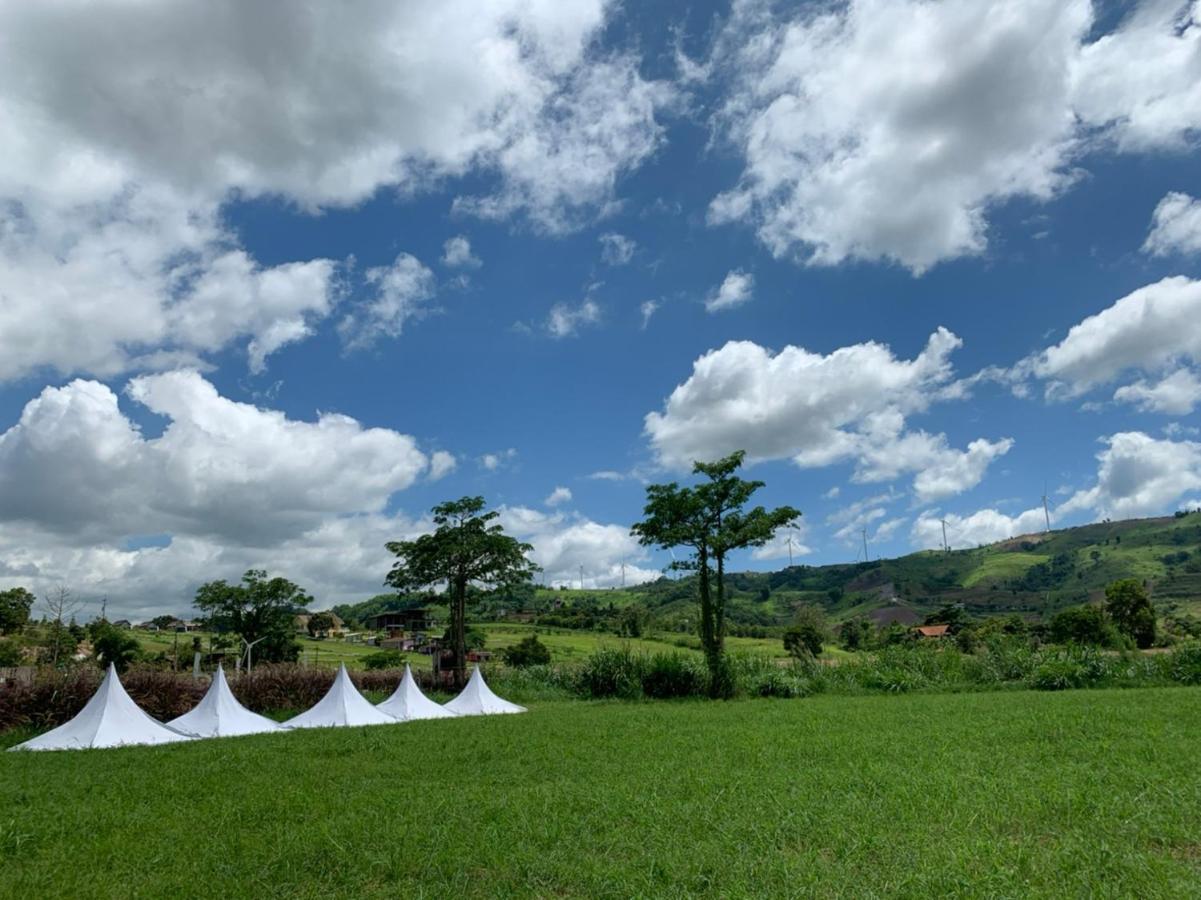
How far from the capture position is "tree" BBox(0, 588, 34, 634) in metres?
47.2

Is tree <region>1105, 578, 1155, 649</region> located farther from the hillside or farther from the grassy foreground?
the hillside

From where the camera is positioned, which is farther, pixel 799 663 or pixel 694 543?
pixel 694 543

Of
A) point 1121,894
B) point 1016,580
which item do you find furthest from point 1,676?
point 1016,580

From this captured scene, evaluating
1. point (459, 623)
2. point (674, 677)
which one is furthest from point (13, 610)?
point (674, 677)

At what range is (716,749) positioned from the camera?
11.2 meters

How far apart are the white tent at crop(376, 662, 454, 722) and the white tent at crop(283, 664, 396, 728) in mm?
528

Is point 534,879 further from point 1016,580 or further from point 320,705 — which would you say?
point 1016,580

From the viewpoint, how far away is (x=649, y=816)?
7.11m

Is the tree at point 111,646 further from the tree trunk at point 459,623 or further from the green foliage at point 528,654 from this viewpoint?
the green foliage at point 528,654

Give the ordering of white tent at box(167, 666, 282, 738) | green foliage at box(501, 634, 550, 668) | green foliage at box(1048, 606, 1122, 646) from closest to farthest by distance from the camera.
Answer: white tent at box(167, 666, 282, 738), green foliage at box(1048, 606, 1122, 646), green foliage at box(501, 634, 550, 668)

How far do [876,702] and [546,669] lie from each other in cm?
1425

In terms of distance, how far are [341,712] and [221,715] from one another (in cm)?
283

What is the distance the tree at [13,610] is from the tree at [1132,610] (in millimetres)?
69294

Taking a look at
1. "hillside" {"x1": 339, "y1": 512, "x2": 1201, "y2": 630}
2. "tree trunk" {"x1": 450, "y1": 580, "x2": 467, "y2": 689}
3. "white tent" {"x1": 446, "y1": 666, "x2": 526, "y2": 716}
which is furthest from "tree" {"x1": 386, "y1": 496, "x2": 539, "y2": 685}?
"hillside" {"x1": 339, "y1": 512, "x2": 1201, "y2": 630}
